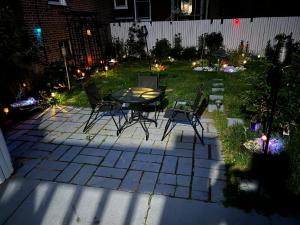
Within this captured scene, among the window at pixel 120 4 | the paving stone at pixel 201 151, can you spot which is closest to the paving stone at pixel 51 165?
the paving stone at pixel 201 151

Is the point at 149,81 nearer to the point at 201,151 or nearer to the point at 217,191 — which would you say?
the point at 201,151

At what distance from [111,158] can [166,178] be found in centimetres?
105

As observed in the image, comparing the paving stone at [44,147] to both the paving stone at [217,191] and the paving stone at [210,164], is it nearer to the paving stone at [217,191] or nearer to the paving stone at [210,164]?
the paving stone at [210,164]

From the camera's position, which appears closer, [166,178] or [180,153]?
[166,178]

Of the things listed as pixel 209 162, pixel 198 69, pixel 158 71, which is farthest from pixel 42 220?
pixel 198 69

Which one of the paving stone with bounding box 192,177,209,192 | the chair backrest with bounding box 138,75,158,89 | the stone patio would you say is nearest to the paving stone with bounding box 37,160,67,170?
the stone patio

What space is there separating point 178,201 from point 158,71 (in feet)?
23.9

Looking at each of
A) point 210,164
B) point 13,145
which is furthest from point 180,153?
point 13,145

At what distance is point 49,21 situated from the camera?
7836 mm

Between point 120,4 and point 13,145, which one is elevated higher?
point 120,4

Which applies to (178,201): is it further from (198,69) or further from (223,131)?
(198,69)

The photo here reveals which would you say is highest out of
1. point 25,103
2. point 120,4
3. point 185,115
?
point 120,4

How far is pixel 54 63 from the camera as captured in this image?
24.8ft

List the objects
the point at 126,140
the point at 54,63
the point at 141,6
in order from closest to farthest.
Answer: the point at 126,140, the point at 54,63, the point at 141,6
